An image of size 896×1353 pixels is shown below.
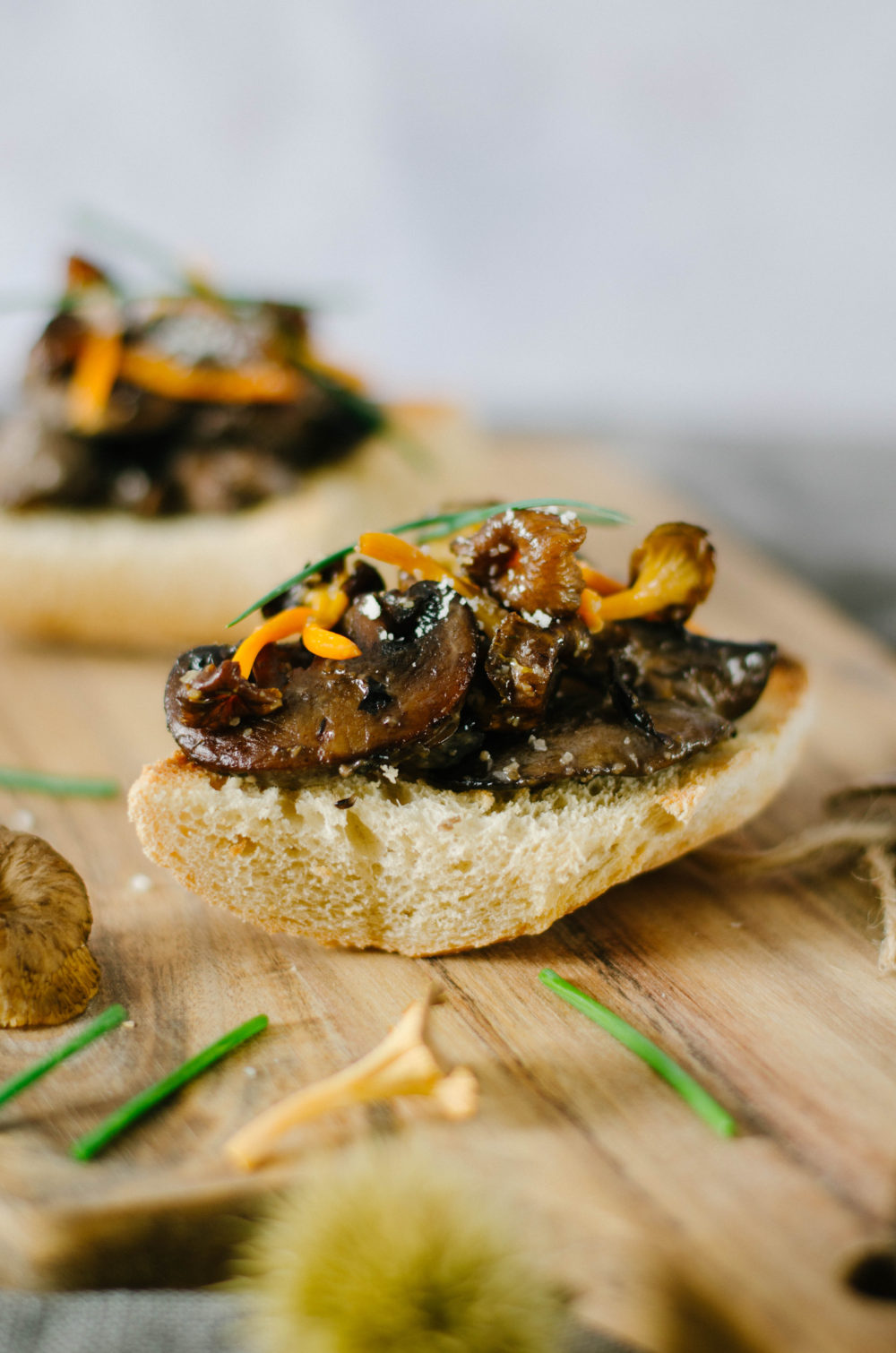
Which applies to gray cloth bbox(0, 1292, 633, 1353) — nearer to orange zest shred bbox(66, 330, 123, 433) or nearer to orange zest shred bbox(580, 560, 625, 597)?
orange zest shred bbox(580, 560, 625, 597)

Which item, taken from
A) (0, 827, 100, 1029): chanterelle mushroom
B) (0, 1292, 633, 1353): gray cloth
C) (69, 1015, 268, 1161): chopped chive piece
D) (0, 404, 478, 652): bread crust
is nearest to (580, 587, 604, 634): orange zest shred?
(69, 1015, 268, 1161): chopped chive piece

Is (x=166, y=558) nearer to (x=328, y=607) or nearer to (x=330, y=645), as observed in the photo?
(x=328, y=607)

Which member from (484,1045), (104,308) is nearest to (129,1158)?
(484,1045)

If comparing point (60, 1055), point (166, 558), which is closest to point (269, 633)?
point (60, 1055)

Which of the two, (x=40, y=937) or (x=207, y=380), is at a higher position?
(x=207, y=380)

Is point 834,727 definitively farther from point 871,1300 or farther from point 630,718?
point 871,1300

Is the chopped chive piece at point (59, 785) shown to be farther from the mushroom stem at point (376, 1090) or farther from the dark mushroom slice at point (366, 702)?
the mushroom stem at point (376, 1090)
